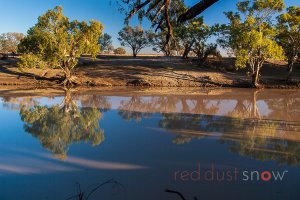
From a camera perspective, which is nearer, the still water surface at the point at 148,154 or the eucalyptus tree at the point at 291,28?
the still water surface at the point at 148,154

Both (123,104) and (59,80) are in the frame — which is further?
(59,80)

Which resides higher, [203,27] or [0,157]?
[203,27]

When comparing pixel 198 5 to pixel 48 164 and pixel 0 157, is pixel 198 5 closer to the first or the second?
pixel 48 164

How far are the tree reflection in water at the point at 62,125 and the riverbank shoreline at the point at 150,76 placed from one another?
15821 millimetres

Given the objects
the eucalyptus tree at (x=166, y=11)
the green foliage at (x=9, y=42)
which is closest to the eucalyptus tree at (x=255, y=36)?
the eucalyptus tree at (x=166, y=11)

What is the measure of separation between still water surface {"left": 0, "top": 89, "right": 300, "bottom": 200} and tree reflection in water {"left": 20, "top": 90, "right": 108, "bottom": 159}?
0.11 ft

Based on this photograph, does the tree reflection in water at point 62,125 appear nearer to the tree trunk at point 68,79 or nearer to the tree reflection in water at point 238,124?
the tree reflection in water at point 238,124

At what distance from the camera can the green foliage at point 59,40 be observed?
3097cm

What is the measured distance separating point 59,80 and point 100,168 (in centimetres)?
2803

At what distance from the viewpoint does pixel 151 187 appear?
645 centimetres

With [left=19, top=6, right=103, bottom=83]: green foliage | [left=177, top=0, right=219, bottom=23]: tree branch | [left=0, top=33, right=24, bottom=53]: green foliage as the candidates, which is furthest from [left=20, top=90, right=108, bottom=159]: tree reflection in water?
[left=0, top=33, right=24, bottom=53]: green foliage

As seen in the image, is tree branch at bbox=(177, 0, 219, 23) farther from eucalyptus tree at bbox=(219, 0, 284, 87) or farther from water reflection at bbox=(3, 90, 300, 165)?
eucalyptus tree at bbox=(219, 0, 284, 87)

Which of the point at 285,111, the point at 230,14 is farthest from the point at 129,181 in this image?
the point at 230,14

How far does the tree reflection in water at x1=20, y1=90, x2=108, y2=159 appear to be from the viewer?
10172 millimetres
